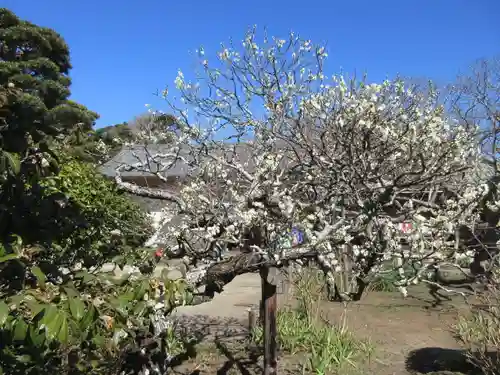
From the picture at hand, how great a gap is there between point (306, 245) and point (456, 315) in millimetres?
5013

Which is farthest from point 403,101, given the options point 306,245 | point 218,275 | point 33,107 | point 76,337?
point 76,337

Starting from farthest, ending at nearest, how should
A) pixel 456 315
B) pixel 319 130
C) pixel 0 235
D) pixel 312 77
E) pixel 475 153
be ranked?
pixel 456 315
pixel 312 77
pixel 475 153
pixel 319 130
pixel 0 235

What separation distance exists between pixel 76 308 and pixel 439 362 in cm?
470

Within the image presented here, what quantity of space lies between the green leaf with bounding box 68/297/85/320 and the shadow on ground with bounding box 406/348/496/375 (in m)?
3.94

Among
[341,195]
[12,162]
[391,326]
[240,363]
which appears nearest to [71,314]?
[12,162]

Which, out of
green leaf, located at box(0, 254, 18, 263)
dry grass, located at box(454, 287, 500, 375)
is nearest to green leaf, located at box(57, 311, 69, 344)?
green leaf, located at box(0, 254, 18, 263)

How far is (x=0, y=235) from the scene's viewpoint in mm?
1630

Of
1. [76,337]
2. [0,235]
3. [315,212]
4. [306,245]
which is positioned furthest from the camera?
[315,212]

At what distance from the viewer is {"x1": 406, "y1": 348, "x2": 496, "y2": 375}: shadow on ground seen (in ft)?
15.3

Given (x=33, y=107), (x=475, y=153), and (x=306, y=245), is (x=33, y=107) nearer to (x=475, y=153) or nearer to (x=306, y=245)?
(x=306, y=245)

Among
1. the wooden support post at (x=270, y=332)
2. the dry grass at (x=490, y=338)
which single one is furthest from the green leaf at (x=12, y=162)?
the dry grass at (x=490, y=338)

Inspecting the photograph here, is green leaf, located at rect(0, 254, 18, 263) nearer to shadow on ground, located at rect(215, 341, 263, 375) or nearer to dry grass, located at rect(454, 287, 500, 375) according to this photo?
dry grass, located at rect(454, 287, 500, 375)

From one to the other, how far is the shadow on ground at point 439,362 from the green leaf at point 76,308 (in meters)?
3.94

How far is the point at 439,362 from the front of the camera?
4.96 meters
